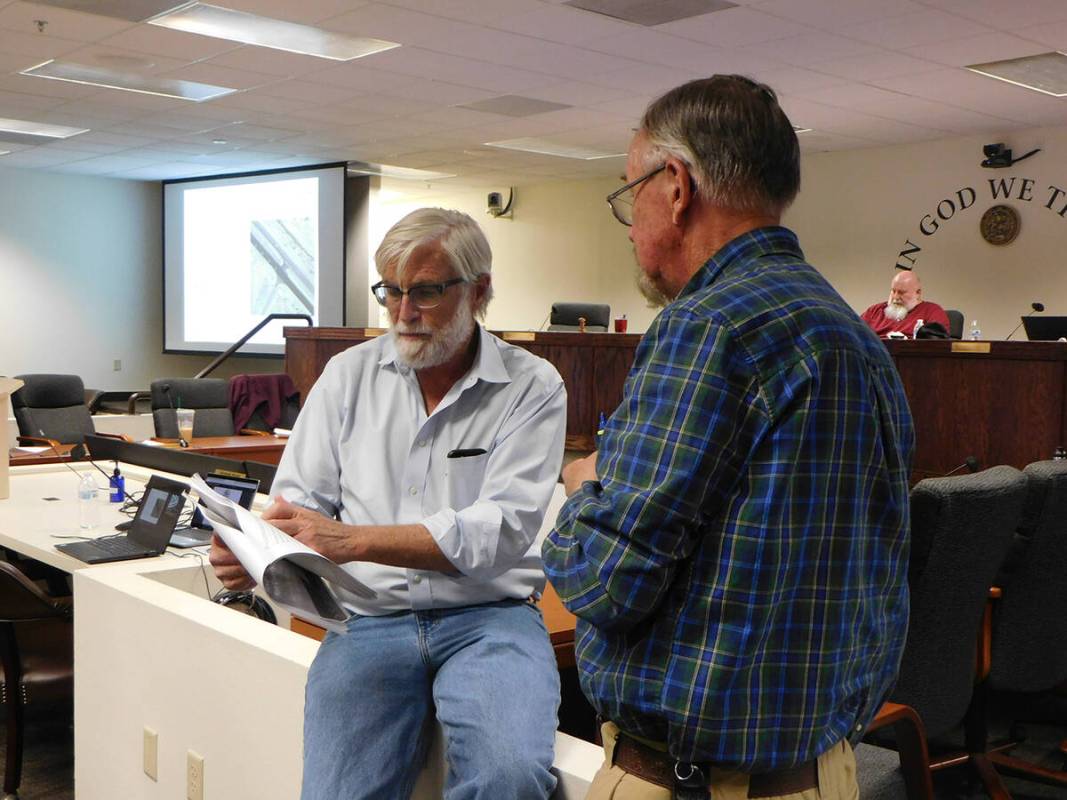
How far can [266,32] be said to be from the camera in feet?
20.2

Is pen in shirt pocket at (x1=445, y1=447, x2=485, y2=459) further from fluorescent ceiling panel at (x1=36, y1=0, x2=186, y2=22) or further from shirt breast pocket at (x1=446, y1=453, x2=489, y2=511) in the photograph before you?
fluorescent ceiling panel at (x1=36, y1=0, x2=186, y2=22)

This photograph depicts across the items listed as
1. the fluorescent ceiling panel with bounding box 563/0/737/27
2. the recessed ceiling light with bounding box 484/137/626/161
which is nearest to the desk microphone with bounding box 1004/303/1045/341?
the recessed ceiling light with bounding box 484/137/626/161

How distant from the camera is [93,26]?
594 centimetres

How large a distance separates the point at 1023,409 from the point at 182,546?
12.1ft

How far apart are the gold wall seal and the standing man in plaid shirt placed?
820cm

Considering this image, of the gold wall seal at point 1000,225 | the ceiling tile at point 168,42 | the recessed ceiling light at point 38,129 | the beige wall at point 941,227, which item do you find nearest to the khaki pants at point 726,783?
the ceiling tile at point 168,42

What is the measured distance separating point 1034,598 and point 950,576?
0.52 m

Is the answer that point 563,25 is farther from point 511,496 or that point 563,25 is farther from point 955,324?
point 511,496

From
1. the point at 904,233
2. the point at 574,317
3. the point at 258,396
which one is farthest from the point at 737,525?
the point at 904,233

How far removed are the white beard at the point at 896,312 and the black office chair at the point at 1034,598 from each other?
4.62 m

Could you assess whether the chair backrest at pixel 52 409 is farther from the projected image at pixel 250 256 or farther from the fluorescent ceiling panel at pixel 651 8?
the fluorescent ceiling panel at pixel 651 8

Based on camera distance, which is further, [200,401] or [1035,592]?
[200,401]

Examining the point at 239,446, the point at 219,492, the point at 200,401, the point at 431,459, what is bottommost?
the point at 239,446

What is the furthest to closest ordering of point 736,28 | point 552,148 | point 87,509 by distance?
point 552,148, point 736,28, point 87,509
